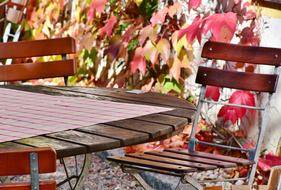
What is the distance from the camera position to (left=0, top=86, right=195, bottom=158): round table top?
6.55 ft

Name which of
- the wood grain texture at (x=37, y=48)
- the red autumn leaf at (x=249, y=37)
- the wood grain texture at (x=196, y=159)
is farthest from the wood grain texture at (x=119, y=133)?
the red autumn leaf at (x=249, y=37)

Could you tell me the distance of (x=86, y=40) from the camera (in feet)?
18.6

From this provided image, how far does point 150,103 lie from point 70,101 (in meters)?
0.31

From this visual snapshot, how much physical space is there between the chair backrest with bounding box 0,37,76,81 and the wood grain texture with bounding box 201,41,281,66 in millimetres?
719

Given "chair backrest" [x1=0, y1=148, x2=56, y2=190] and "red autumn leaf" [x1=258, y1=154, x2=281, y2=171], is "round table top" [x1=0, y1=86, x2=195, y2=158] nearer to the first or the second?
"chair backrest" [x1=0, y1=148, x2=56, y2=190]

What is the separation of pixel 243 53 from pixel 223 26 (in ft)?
3.29

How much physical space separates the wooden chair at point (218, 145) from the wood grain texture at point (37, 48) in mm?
738

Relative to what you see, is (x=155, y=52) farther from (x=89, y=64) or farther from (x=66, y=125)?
(x=66, y=125)

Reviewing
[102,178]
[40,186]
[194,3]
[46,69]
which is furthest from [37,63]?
[40,186]

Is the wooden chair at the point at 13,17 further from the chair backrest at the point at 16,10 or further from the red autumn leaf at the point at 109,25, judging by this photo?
the red autumn leaf at the point at 109,25

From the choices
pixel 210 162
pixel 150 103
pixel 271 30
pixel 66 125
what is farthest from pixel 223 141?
pixel 66 125

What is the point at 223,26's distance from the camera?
431 centimetres

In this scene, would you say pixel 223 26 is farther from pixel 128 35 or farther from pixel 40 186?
pixel 40 186

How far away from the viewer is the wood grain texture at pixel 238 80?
10.4 ft
